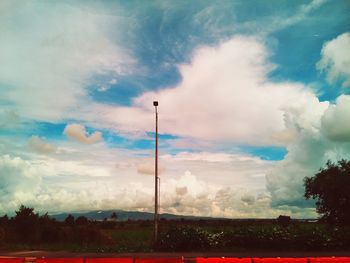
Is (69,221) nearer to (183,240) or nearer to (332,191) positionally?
(183,240)

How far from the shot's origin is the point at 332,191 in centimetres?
2748

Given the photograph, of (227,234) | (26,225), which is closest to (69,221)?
(26,225)

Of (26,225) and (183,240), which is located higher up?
(26,225)

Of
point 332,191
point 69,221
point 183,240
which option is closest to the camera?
point 183,240

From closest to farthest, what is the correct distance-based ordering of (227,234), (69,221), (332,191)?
(227,234), (332,191), (69,221)

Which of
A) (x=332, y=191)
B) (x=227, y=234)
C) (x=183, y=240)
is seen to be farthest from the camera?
(x=332, y=191)

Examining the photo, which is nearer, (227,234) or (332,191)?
(227,234)

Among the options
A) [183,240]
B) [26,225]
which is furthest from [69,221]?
[183,240]

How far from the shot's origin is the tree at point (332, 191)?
27016 millimetres

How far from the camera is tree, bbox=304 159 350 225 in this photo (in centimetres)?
2702

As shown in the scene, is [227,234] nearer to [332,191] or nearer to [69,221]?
[332,191]

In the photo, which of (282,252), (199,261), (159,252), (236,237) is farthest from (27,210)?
(199,261)

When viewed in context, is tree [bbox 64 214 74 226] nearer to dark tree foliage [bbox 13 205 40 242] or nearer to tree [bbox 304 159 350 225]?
dark tree foliage [bbox 13 205 40 242]

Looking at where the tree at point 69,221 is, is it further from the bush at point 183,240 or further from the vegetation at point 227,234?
the bush at point 183,240
